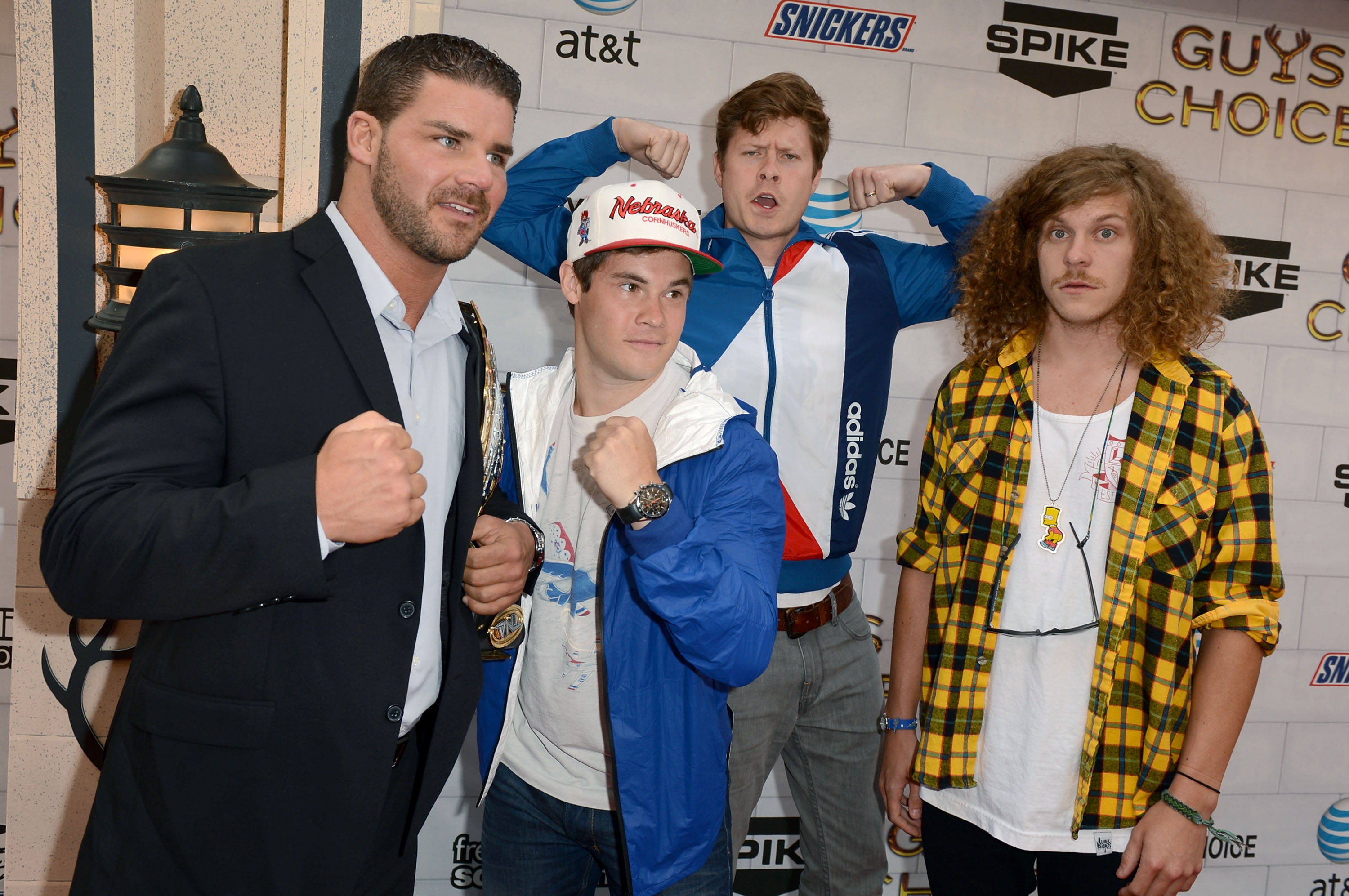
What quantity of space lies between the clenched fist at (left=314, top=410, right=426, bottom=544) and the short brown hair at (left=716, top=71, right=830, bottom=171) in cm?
148

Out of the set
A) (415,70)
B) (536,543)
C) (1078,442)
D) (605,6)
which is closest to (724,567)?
(536,543)

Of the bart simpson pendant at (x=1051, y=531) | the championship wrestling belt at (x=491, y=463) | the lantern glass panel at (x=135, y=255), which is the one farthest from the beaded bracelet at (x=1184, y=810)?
the lantern glass panel at (x=135, y=255)

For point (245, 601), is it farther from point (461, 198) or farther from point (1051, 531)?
point (1051, 531)

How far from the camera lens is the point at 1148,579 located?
1587 millimetres

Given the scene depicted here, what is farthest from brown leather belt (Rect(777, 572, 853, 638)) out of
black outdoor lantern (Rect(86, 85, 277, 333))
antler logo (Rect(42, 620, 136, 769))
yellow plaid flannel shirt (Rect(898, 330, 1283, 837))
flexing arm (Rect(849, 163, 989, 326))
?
antler logo (Rect(42, 620, 136, 769))

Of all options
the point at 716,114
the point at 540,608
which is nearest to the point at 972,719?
the point at 540,608

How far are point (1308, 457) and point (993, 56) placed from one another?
6.24ft

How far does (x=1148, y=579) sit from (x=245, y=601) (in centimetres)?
145

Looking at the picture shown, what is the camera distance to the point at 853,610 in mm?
2221

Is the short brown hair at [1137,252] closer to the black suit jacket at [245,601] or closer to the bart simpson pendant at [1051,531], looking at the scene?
the bart simpson pendant at [1051,531]

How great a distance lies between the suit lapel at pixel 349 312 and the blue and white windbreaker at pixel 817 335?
1005mm

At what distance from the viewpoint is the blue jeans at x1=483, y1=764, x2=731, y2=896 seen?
1.57 m

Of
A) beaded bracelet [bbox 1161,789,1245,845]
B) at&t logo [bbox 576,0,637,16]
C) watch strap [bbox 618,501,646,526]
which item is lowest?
beaded bracelet [bbox 1161,789,1245,845]

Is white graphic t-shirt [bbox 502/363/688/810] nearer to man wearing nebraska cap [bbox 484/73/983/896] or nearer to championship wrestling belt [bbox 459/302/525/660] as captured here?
championship wrestling belt [bbox 459/302/525/660]
